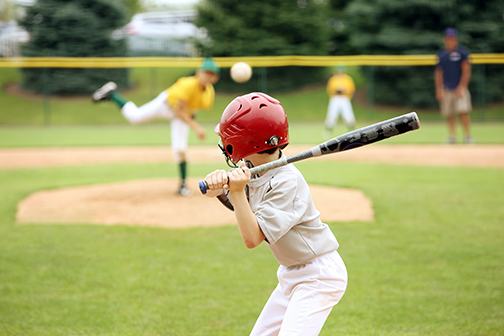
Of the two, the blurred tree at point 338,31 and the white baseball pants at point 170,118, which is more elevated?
the blurred tree at point 338,31

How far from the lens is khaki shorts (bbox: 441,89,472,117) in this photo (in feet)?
41.0

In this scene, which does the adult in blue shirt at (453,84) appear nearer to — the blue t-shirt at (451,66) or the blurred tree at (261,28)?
the blue t-shirt at (451,66)

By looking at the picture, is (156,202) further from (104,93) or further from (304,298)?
(304,298)

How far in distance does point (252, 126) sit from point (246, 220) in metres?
0.46

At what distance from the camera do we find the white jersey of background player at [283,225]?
2.25 metres

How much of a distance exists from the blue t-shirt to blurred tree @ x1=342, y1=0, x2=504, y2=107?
7648mm

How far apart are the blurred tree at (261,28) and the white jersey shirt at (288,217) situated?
23.9 meters

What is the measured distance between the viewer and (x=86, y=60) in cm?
1862

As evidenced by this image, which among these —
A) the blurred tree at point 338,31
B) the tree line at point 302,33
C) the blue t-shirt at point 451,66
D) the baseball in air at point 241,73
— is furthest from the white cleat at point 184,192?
the blurred tree at point 338,31

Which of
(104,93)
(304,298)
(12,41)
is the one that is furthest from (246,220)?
(12,41)

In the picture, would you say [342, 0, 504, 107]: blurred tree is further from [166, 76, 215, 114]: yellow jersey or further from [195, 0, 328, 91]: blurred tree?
[166, 76, 215, 114]: yellow jersey

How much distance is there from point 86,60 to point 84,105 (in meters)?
3.84

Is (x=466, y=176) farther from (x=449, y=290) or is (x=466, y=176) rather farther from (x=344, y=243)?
(x=449, y=290)

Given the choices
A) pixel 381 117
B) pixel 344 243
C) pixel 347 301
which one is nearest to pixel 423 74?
pixel 381 117
